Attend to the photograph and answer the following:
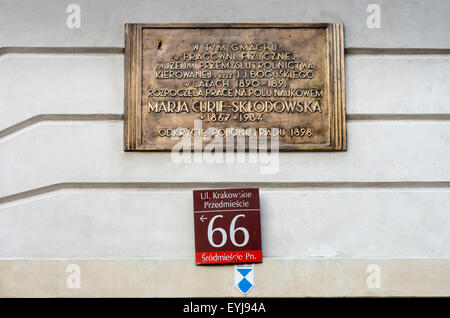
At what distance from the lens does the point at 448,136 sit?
568 cm

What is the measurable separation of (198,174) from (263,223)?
0.88 m

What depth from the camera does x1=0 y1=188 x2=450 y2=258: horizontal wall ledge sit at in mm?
5516

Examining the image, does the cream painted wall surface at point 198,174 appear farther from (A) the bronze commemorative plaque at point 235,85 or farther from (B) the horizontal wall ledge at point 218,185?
(A) the bronze commemorative plaque at point 235,85

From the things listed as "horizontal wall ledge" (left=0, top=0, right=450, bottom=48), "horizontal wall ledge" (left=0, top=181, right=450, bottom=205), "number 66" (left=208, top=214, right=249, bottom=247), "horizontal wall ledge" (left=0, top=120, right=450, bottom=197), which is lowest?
"number 66" (left=208, top=214, right=249, bottom=247)

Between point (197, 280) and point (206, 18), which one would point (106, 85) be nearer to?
point (206, 18)

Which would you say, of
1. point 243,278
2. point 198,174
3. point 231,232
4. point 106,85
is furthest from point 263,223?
point 106,85

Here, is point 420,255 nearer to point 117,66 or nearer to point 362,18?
point 362,18

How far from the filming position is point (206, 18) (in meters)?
5.78

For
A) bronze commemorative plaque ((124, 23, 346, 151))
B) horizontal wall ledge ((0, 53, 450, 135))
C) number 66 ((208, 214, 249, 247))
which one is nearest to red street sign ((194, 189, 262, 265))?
number 66 ((208, 214, 249, 247))

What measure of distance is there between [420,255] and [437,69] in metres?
2.08

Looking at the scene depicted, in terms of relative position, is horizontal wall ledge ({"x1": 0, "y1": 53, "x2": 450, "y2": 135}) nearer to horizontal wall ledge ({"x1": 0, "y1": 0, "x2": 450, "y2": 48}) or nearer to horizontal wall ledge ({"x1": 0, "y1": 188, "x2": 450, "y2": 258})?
horizontal wall ledge ({"x1": 0, "y1": 0, "x2": 450, "y2": 48})

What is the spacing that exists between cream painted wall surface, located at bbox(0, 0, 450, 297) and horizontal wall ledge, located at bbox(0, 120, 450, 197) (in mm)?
15

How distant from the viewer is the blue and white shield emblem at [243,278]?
542 centimetres
